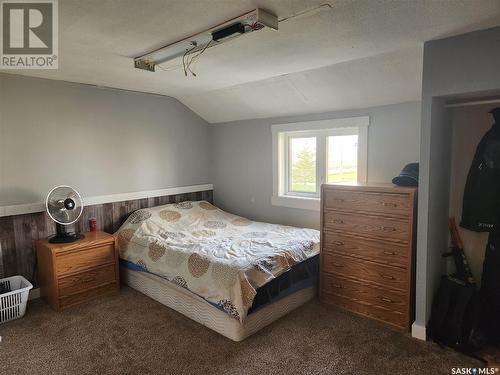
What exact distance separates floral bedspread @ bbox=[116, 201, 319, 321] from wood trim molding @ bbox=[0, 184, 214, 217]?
220 mm

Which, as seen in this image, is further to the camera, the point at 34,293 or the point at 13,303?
the point at 34,293

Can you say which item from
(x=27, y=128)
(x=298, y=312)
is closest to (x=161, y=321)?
(x=298, y=312)

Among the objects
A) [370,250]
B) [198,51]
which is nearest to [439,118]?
[370,250]

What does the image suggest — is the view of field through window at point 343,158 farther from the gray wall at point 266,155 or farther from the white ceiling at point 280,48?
the white ceiling at point 280,48

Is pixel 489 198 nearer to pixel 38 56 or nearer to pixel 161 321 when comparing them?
pixel 161 321

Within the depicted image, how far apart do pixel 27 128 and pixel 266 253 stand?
2479 millimetres

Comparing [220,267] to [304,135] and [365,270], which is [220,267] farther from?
[304,135]

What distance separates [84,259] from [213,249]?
3.98ft

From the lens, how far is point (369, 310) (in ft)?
8.79

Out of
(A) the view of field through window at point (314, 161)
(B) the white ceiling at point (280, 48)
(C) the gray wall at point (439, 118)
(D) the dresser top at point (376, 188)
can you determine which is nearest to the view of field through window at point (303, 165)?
(A) the view of field through window at point (314, 161)

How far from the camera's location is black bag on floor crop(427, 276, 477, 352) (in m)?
2.23

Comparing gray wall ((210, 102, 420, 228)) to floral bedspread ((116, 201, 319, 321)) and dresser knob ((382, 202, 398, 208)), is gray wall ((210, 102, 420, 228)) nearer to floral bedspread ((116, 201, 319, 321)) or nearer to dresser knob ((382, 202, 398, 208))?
floral bedspread ((116, 201, 319, 321))

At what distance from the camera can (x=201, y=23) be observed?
191 centimetres

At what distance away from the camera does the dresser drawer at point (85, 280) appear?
2902mm
